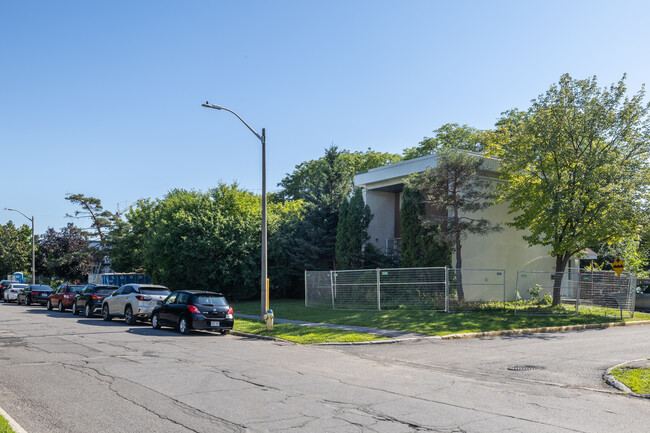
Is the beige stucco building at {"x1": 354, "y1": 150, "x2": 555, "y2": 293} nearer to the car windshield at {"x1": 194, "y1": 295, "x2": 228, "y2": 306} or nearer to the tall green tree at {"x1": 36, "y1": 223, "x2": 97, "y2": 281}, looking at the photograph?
the car windshield at {"x1": 194, "y1": 295, "x2": 228, "y2": 306}

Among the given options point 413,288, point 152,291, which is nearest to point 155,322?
point 152,291

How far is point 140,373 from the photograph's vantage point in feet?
34.2

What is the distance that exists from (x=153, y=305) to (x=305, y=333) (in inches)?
289

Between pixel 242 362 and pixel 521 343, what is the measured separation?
30.7 feet

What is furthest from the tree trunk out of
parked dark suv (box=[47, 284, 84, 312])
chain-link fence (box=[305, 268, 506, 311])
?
parked dark suv (box=[47, 284, 84, 312])

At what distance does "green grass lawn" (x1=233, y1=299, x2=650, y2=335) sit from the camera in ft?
63.6

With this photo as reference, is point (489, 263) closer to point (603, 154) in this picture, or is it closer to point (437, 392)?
point (603, 154)

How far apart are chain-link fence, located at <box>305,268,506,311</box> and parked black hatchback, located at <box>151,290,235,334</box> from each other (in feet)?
24.8

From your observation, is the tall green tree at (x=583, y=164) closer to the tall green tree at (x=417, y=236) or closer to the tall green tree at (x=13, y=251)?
the tall green tree at (x=417, y=236)

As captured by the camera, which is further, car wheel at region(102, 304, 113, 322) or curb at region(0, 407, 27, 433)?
car wheel at region(102, 304, 113, 322)

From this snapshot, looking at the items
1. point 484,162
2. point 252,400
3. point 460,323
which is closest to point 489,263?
point 484,162

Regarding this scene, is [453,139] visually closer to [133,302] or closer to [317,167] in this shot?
[317,167]

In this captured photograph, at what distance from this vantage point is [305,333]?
1798 centimetres

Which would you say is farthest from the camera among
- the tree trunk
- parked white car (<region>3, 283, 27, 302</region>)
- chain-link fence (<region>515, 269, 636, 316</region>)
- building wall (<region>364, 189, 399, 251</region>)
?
parked white car (<region>3, 283, 27, 302</region>)
